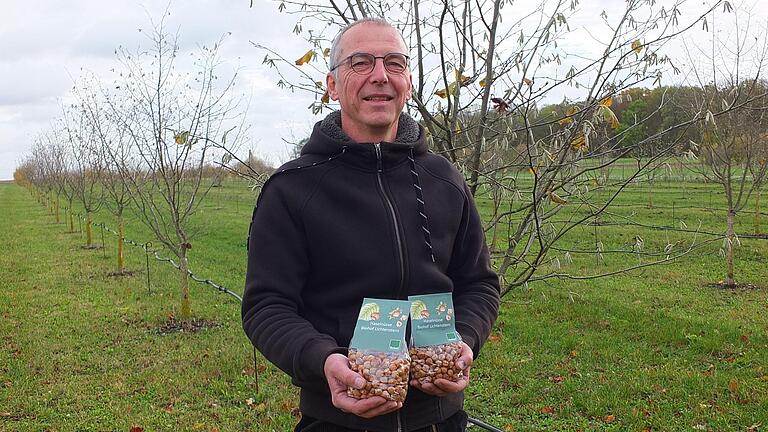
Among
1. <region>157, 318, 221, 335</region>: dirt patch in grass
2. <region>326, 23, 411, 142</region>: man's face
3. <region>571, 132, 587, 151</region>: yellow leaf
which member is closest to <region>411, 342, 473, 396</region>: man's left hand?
<region>326, 23, 411, 142</region>: man's face

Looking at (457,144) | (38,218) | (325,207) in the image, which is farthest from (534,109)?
(38,218)

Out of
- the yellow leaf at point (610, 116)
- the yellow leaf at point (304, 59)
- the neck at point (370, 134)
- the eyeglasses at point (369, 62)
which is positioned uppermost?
the yellow leaf at point (304, 59)

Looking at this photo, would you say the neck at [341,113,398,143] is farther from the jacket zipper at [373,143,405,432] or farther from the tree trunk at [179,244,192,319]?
the tree trunk at [179,244,192,319]

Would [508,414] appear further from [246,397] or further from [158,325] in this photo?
[158,325]

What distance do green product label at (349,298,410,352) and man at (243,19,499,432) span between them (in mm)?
130

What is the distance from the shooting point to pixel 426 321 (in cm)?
162

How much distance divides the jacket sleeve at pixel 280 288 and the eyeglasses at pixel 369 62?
1.24 feet

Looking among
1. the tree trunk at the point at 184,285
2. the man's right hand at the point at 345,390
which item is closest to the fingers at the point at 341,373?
the man's right hand at the point at 345,390

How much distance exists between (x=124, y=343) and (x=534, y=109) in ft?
21.6

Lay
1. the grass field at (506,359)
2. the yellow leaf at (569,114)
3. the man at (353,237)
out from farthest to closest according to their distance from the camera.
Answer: the grass field at (506,359), the yellow leaf at (569,114), the man at (353,237)

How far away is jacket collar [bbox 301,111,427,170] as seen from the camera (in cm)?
183

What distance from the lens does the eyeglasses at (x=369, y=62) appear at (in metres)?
1.79

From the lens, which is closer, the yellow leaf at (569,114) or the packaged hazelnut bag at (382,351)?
the packaged hazelnut bag at (382,351)

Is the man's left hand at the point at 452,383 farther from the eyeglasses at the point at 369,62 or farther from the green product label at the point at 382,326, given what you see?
the eyeglasses at the point at 369,62
